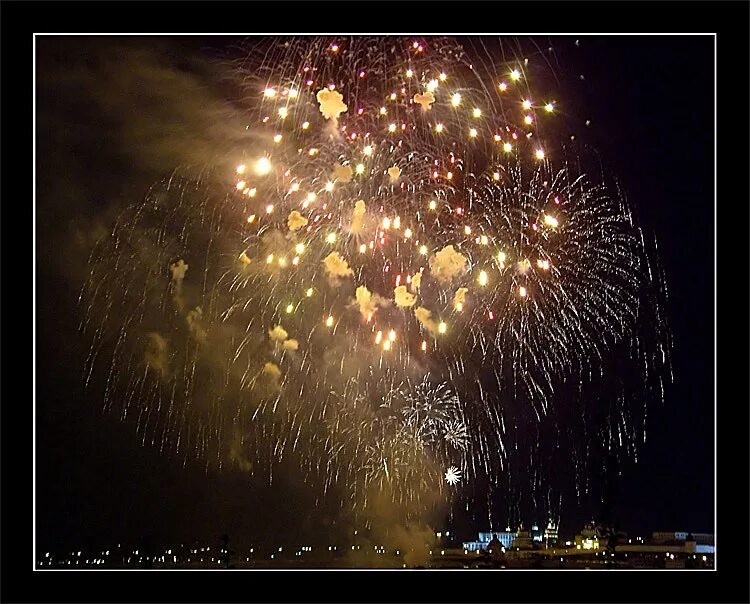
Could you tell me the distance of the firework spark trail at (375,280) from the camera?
6.62 metres

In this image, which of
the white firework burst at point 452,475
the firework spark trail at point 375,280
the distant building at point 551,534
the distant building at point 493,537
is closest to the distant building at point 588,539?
the distant building at point 551,534

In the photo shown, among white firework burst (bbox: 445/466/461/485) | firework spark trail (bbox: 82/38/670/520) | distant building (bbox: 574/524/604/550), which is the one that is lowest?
distant building (bbox: 574/524/604/550)

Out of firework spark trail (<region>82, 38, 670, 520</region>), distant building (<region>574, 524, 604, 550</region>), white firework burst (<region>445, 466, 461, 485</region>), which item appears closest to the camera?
firework spark trail (<region>82, 38, 670, 520</region>)

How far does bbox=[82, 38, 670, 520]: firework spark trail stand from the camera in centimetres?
662

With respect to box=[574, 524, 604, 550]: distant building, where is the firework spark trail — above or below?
above

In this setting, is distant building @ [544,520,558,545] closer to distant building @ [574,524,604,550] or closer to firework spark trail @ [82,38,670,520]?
distant building @ [574,524,604,550]

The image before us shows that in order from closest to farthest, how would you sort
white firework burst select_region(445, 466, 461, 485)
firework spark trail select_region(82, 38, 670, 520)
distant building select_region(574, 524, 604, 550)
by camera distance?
firework spark trail select_region(82, 38, 670, 520) → distant building select_region(574, 524, 604, 550) → white firework burst select_region(445, 466, 461, 485)

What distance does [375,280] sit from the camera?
6.90 m

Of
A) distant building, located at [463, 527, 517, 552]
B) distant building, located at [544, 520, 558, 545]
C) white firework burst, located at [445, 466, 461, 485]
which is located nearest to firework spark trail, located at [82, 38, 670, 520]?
white firework burst, located at [445, 466, 461, 485]

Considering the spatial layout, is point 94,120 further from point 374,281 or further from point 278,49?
point 374,281

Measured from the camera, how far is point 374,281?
690 centimetres

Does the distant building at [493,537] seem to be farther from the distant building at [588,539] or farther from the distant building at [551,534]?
the distant building at [588,539]
